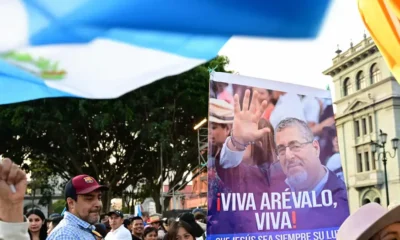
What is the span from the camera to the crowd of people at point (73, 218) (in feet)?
6.23

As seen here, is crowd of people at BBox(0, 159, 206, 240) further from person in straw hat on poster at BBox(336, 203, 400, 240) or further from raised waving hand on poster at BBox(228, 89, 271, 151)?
person in straw hat on poster at BBox(336, 203, 400, 240)

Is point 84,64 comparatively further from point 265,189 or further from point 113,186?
point 113,186

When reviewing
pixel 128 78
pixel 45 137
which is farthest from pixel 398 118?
pixel 128 78

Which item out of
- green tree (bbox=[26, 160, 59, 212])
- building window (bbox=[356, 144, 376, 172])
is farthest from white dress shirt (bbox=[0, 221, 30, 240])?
building window (bbox=[356, 144, 376, 172])

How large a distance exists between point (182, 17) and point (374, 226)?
89cm

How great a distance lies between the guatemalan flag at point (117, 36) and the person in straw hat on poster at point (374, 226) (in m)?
0.63

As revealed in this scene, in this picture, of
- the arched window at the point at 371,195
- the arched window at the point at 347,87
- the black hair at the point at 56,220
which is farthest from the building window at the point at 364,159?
the black hair at the point at 56,220

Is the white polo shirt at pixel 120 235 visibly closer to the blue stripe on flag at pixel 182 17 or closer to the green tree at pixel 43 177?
the blue stripe on flag at pixel 182 17

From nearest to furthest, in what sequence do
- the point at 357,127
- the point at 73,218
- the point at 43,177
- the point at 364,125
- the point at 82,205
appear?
1. the point at 73,218
2. the point at 82,205
3. the point at 43,177
4. the point at 364,125
5. the point at 357,127

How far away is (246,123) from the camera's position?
5191 mm

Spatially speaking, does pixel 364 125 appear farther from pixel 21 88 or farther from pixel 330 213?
pixel 21 88

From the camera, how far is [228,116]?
16.9 ft

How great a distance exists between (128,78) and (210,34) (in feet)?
1.13

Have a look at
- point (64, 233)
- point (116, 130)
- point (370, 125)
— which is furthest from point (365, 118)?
point (64, 233)
